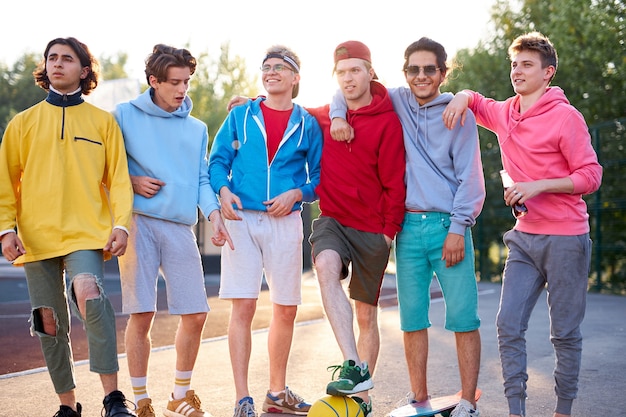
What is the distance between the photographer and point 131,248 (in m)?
4.56

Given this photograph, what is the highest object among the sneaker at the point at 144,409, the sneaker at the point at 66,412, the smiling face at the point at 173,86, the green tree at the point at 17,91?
the green tree at the point at 17,91

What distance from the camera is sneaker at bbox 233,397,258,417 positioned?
14.5 ft

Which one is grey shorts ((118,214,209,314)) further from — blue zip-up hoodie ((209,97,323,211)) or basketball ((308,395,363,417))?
basketball ((308,395,363,417))

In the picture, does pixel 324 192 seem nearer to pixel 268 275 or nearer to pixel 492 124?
pixel 268 275

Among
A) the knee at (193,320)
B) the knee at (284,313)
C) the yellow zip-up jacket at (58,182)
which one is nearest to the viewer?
the yellow zip-up jacket at (58,182)

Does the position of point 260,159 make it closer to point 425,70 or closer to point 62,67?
point 425,70

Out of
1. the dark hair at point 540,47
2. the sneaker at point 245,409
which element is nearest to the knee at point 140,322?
the sneaker at point 245,409

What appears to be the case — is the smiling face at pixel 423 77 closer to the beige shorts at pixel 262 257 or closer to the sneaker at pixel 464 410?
the beige shorts at pixel 262 257

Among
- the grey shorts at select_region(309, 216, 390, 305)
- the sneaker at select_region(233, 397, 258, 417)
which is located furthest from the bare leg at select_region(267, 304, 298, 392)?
the grey shorts at select_region(309, 216, 390, 305)

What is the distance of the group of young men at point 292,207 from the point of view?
4219mm

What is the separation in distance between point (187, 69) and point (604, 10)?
43.3 feet

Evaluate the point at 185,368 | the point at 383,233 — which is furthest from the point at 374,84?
the point at 185,368

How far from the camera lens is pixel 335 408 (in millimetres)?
3910

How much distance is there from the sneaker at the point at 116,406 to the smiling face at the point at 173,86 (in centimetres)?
174
